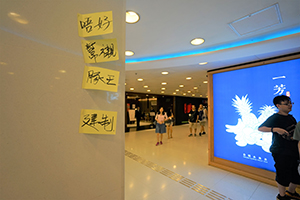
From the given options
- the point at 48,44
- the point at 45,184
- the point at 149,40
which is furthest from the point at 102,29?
the point at 149,40

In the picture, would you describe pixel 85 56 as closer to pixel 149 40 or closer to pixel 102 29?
pixel 102 29

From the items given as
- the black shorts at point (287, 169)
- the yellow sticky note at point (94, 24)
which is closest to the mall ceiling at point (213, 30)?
the yellow sticky note at point (94, 24)

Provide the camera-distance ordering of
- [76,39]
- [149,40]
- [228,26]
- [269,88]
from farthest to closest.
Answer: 1. [269,88]
2. [149,40]
3. [228,26]
4. [76,39]

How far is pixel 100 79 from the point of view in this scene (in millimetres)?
726

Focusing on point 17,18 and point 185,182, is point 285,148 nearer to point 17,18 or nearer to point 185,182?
point 185,182

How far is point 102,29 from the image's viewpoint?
72 cm

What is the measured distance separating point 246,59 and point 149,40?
206 cm

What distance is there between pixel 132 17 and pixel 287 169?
3014 mm

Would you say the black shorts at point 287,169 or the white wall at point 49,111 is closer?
the white wall at point 49,111

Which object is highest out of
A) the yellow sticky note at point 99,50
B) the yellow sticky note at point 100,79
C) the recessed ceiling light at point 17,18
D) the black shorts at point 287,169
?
the recessed ceiling light at point 17,18

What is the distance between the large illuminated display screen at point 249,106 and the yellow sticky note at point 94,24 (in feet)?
10.6

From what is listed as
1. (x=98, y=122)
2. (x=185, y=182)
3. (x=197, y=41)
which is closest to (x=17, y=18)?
(x=98, y=122)

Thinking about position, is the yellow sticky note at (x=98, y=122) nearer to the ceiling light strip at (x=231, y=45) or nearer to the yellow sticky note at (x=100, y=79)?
the yellow sticky note at (x=100, y=79)

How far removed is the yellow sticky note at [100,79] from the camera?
0.71 m
